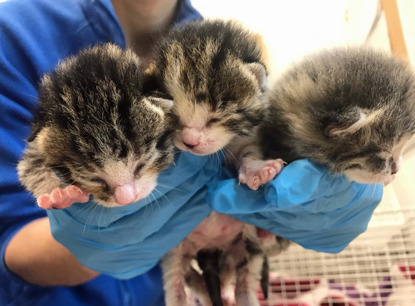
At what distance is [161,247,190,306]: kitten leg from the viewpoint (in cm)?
138

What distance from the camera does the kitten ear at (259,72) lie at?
1.08m

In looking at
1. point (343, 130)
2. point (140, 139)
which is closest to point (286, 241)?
point (343, 130)

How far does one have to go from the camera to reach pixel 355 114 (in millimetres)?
956

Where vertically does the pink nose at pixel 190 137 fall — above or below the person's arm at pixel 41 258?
above

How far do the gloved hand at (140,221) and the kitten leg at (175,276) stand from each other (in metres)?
0.17

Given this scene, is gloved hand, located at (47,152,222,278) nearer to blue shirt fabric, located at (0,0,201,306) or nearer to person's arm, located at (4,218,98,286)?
person's arm, located at (4,218,98,286)

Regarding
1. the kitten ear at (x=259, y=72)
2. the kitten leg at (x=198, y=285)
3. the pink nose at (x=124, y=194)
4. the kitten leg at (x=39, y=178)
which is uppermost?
the kitten ear at (x=259, y=72)

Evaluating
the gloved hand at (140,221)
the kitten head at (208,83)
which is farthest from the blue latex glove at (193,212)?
the kitten head at (208,83)

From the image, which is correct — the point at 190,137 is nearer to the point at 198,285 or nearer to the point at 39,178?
the point at 39,178

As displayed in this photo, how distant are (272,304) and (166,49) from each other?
1498 millimetres

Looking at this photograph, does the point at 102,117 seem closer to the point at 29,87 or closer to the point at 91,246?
the point at 91,246

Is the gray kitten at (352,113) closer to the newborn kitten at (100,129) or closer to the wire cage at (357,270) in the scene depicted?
the newborn kitten at (100,129)

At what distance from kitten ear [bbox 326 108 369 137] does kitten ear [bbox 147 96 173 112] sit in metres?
0.44

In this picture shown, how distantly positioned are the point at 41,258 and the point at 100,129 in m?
0.67
